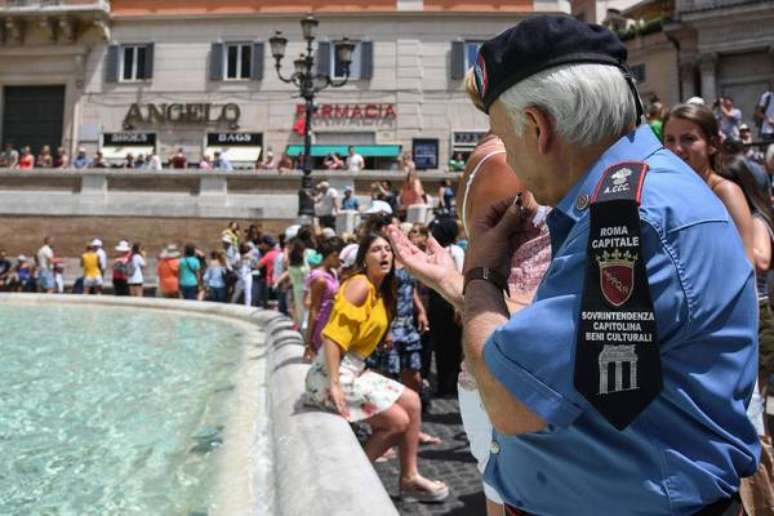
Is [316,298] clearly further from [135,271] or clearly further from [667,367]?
[135,271]

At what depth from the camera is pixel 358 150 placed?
27188mm

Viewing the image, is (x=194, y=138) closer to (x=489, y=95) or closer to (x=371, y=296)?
(x=371, y=296)

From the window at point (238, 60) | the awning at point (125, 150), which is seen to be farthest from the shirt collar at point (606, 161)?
the awning at point (125, 150)

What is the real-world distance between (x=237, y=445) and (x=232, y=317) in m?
6.97

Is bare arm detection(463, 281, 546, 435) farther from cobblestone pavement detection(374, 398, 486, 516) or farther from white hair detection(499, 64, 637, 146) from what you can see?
cobblestone pavement detection(374, 398, 486, 516)

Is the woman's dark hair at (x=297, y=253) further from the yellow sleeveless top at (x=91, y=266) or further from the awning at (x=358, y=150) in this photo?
the awning at (x=358, y=150)

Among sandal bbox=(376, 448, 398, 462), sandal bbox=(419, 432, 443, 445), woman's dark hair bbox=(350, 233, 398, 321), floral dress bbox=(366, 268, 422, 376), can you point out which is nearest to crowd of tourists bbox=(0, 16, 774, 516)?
woman's dark hair bbox=(350, 233, 398, 321)

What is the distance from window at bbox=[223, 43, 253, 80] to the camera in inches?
1094

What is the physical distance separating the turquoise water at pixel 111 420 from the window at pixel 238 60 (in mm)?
20808

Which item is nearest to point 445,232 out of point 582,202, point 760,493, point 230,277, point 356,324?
point 356,324

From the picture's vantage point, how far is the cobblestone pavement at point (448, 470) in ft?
12.0

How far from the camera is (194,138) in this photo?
2803 centimetres

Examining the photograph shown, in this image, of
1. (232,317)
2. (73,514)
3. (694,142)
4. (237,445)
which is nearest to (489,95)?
(694,142)

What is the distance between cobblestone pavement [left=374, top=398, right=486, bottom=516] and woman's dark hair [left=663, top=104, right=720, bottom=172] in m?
2.18
